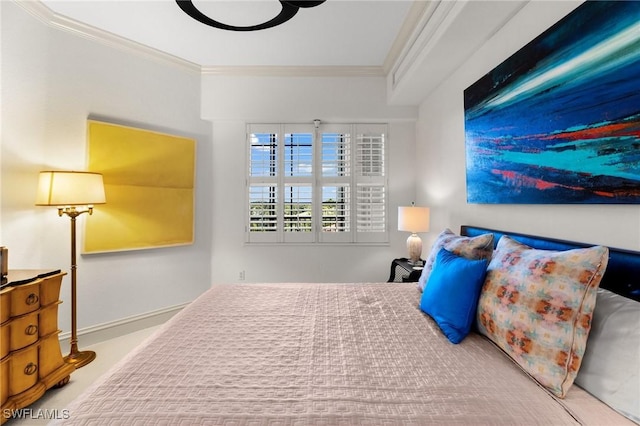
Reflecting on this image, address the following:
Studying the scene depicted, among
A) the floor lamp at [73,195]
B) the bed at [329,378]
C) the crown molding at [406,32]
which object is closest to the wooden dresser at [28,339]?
the floor lamp at [73,195]

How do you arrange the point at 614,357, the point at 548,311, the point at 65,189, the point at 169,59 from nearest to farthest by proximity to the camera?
the point at 614,357 → the point at 548,311 → the point at 65,189 → the point at 169,59

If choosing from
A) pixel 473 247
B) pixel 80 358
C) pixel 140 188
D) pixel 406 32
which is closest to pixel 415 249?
pixel 473 247

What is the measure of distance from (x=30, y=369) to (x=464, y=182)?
3234mm

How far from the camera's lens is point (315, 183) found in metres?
3.41

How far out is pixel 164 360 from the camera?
3.38 feet

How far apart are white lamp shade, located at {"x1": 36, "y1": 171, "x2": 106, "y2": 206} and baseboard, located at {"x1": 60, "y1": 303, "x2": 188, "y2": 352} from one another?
3.98ft

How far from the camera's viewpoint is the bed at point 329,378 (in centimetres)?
77

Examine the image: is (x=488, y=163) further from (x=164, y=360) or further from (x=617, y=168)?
(x=164, y=360)

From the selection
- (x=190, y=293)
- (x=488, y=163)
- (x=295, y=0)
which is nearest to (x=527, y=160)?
(x=488, y=163)

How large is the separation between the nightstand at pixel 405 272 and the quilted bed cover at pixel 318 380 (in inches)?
42.6

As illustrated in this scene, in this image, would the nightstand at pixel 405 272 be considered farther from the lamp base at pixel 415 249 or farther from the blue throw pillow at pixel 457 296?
the blue throw pillow at pixel 457 296

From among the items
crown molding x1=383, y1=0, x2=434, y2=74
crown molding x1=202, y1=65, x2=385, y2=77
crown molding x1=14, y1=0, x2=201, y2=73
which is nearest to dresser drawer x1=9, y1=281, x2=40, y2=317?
crown molding x1=14, y1=0, x2=201, y2=73

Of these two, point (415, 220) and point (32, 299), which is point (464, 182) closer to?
point (415, 220)

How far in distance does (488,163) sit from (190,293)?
3222 millimetres
